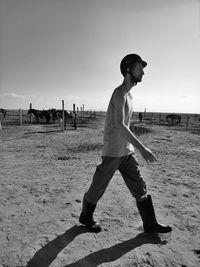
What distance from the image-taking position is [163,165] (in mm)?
7180

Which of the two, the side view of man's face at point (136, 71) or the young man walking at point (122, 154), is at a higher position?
the side view of man's face at point (136, 71)

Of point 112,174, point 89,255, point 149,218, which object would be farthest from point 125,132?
point 89,255

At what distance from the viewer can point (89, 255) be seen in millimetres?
2475

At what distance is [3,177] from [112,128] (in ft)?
12.2

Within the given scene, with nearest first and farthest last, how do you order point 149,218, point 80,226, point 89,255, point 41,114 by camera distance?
1. point 89,255
2. point 149,218
3. point 80,226
4. point 41,114

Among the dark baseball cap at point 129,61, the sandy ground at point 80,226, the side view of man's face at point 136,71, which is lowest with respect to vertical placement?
the sandy ground at point 80,226

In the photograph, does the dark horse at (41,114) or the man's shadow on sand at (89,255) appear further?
the dark horse at (41,114)

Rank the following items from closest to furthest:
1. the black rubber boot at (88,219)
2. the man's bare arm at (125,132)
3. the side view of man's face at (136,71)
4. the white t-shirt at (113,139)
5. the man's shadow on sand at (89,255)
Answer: the man's shadow on sand at (89,255), the man's bare arm at (125,132), the white t-shirt at (113,139), the side view of man's face at (136,71), the black rubber boot at (88,219)

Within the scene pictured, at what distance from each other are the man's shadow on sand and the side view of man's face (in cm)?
190

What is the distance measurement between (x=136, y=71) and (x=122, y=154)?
100 cm

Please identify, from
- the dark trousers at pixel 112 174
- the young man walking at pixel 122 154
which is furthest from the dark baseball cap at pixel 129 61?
the dark trousers at pixel 112 174

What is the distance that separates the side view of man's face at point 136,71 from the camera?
2.79 metres

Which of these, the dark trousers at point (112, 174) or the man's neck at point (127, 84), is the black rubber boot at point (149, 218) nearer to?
the dark trousers at point (112, 174)

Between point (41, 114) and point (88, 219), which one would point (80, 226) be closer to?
point (88, 219)
